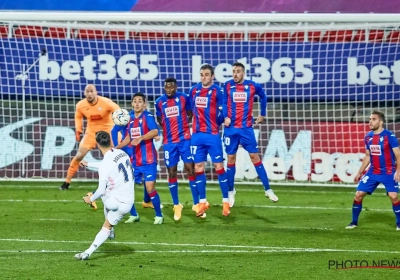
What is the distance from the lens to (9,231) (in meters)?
11.6

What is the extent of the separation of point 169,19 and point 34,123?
17.7ft

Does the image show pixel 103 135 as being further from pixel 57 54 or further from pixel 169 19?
pixel 57 54

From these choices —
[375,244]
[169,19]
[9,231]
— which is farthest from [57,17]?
[375,244]

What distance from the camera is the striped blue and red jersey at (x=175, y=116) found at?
42.5 feet

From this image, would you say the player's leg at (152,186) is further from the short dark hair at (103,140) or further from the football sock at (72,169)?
the football sock at (72,169)

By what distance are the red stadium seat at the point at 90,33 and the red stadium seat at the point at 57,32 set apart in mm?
330

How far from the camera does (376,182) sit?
468 inches

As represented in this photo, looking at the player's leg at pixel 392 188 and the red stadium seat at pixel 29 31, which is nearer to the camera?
the player's leg at pixel 392 188

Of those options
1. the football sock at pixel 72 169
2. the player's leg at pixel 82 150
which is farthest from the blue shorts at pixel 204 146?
the football sock at pixel 72 169

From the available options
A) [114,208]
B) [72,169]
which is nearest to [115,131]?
[114,208]

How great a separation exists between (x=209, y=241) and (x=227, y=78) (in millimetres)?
7081

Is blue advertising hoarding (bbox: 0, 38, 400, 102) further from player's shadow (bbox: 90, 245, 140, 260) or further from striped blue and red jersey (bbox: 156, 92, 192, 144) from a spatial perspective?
player's shadow (bbox: 90, 245, 140, 260)

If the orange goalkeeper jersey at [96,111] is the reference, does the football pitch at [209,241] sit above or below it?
below

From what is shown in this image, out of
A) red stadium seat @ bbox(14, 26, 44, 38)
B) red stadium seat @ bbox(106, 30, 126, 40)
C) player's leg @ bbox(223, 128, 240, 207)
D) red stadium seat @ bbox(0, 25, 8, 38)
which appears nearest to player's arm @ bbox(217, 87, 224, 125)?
player's leg @ bbox(223, 128, 240, 207)
